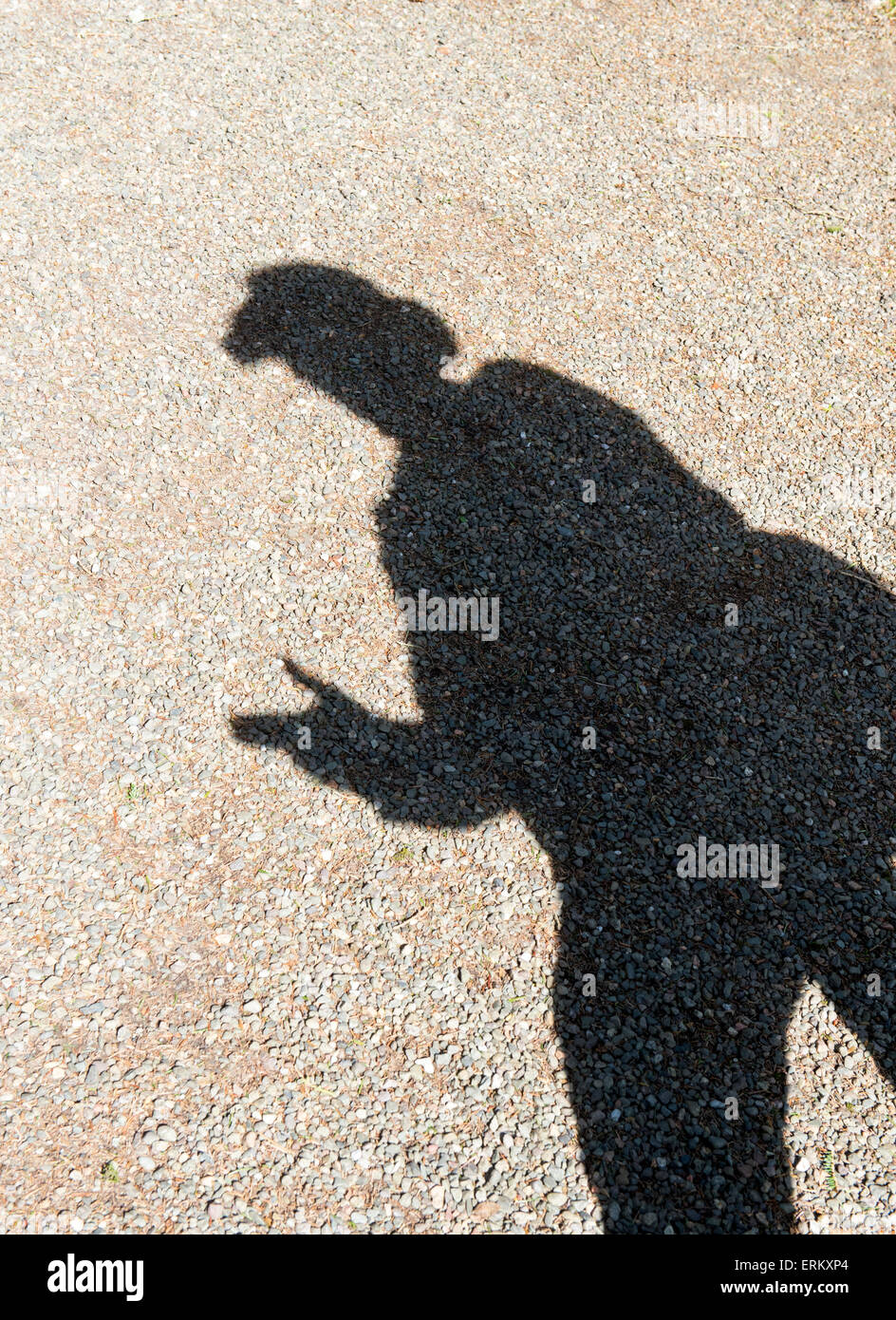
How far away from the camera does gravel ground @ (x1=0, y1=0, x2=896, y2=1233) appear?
4.05 meters

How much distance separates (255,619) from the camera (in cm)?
555

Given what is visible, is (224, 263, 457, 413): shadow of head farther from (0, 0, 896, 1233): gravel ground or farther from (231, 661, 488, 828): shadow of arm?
(231, 661, 488, 828): shadow of arm

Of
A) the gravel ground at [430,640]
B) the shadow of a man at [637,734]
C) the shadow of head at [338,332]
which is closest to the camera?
the gravel ground at [430,640]

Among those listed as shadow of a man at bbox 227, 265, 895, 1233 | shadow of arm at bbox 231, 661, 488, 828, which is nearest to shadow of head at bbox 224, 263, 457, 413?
shadow of a man at bbox 227, 265, 895, 1233

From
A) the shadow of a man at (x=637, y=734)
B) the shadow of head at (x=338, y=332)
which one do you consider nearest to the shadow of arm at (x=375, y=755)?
the shadow of a man at (x=637, y=734)

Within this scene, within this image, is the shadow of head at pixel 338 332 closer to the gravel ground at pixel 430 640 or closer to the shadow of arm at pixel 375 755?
the gravel ground at pixel 430 640

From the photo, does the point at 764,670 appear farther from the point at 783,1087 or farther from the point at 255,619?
the point at 255,619

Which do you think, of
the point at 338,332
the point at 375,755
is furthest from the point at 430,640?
the point at 338,332

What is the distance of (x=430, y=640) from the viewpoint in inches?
220

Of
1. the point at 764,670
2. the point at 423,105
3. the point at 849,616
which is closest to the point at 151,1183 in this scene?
the point at 764,670

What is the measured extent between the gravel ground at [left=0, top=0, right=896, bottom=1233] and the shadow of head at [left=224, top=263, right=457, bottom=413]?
3cm

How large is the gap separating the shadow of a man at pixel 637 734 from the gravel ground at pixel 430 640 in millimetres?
23

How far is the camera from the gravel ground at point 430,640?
4.05 meters
